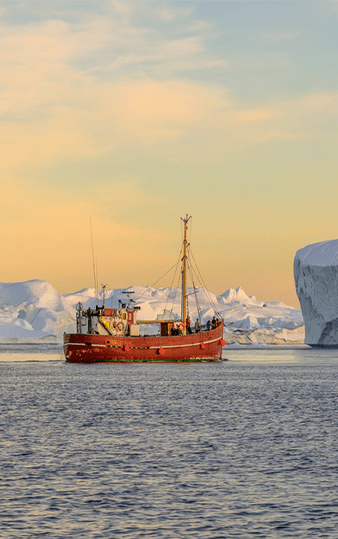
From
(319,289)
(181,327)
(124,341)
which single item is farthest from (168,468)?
(319,289)

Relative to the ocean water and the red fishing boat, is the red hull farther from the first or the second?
the ocean water

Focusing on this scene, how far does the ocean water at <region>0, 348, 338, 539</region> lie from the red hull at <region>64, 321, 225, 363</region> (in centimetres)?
4004

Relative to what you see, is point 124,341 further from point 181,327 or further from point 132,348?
point 181,327

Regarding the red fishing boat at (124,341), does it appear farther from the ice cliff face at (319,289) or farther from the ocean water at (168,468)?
the ice cliff face at (319,289)

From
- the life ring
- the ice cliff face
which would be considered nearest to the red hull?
the life ring

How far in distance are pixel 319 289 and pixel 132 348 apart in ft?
228

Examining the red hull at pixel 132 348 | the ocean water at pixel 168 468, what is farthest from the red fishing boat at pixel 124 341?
the ocean water at pixel 168 468

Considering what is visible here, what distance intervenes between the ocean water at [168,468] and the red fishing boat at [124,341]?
4025 centimetres

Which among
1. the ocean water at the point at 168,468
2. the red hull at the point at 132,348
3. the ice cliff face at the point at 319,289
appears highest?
the ice cliff face at the point at 319,289

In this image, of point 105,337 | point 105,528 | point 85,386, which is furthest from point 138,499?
point 105,337

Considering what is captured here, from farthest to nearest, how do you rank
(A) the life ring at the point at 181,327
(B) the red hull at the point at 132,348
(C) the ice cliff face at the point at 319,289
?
1. (C) the ice cliff face at the point at 319,289
2. (A) the life ring at the point at 181,327
3. (B) the red hull at the point at 132,348

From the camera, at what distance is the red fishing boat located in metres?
83.8

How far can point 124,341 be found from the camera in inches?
3302

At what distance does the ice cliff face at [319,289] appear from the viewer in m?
144
